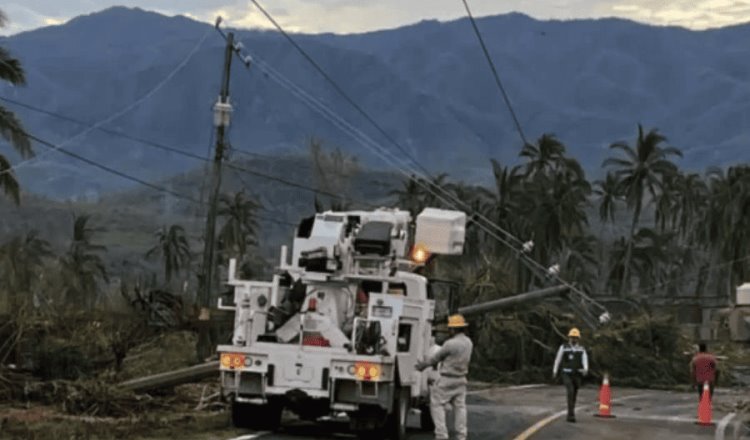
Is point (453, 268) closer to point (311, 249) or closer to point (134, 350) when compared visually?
point (134, 350)

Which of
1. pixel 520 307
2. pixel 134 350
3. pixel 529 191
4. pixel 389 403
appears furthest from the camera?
pixel 529 191

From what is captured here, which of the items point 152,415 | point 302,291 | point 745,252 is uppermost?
point 745,252

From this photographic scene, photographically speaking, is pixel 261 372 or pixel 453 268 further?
pixel 453 268

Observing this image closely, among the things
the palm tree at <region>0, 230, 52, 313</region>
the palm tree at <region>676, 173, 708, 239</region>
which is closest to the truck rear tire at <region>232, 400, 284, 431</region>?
the palm tree at <region>0, 230, 52, 313</region>

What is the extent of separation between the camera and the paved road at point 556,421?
19.0 m

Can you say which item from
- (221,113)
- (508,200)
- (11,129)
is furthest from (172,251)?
(221,113)

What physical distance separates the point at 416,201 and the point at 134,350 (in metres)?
80.2

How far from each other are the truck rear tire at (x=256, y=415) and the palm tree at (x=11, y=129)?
1776 cm

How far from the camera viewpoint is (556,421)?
23.1 m

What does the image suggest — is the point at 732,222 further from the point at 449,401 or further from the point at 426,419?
the point at 449,401

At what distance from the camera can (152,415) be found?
62.7 ft

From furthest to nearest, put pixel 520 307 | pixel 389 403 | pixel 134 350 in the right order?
1. pixel 520 307
2. pixel 134 350
3. pixel 389 403

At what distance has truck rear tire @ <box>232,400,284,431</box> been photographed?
59.8 ft

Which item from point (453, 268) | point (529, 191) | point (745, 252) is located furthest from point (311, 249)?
point (745, 252)
